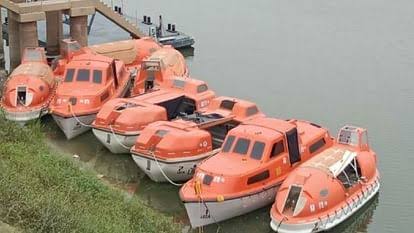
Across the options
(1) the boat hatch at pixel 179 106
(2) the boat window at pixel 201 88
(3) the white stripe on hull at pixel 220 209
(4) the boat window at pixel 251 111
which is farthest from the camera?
(2) the boat window at pixel 201 88

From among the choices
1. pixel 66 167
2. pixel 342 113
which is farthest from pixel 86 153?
pixel 342 113

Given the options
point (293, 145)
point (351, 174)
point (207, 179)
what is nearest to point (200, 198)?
point (207, 179)

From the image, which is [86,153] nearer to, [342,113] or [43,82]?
[43,82]

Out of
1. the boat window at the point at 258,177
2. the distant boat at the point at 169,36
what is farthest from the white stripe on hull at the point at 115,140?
the distant boat at the point at 169,36

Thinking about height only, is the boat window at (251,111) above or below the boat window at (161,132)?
above

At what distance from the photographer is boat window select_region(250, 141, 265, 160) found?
22391mm

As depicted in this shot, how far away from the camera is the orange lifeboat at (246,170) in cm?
2119

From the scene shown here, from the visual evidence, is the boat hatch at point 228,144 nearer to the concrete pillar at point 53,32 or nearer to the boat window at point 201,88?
the boat window at point 201,88

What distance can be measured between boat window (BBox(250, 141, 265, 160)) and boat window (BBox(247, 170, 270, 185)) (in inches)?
20.9

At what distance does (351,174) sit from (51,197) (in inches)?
463

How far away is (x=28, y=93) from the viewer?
29.5 metres

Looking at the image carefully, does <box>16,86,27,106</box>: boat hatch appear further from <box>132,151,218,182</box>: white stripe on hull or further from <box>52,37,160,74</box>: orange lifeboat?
<box>132,151,218,182</box>: white stripe on hull

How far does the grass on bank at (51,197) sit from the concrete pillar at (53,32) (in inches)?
631

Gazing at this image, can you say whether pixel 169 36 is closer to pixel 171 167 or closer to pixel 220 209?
pixel 171 167
